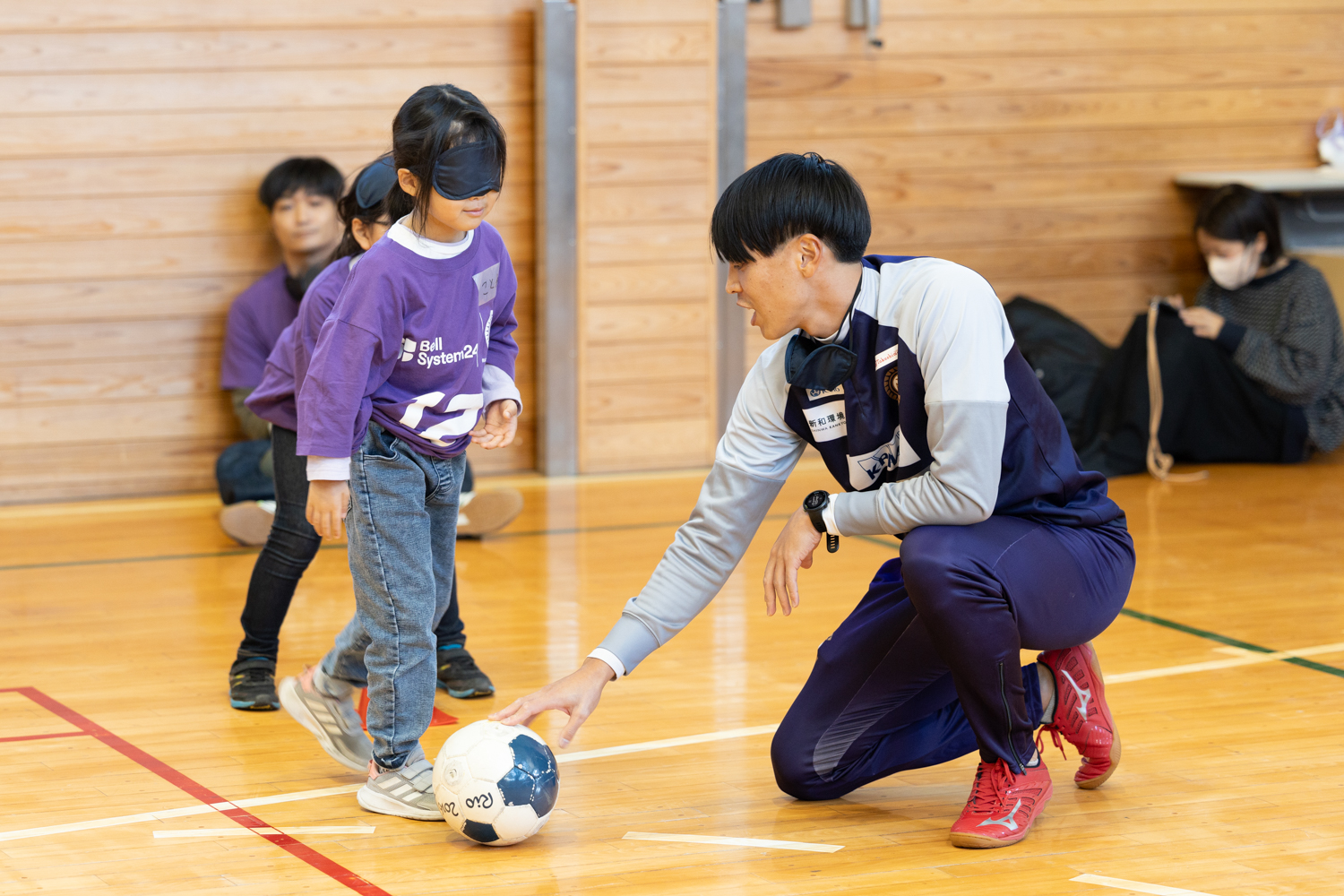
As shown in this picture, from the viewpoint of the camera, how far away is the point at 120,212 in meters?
4.31

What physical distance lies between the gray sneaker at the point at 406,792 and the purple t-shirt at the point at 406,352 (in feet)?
1.40

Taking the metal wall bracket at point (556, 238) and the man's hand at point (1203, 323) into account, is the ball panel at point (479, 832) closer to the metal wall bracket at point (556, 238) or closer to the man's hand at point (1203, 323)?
the metal wall bracket at point (556, 238)

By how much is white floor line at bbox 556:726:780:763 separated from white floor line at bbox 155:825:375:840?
0.38 m

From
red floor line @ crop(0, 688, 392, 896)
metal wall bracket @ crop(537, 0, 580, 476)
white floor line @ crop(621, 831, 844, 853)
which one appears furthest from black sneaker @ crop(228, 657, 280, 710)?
metal wall bracket @ crop(537, 0, 580, 476)

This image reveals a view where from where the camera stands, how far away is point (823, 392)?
2027 millimetres

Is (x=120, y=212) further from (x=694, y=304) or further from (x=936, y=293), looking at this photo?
(x=936, y=293)

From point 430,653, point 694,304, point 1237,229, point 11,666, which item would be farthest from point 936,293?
point 1237,229

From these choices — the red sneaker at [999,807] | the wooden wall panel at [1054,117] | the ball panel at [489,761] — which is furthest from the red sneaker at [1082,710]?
the wooden wall panel at [1054,117]

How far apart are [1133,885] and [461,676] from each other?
1254 millimetres

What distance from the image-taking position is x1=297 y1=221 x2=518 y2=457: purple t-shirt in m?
2.07

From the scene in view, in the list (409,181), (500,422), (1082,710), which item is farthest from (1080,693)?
(409,181)

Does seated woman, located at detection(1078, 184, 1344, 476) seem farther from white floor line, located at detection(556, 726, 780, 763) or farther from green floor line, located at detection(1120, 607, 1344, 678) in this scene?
white floor line, located at detection(556, 726, 780, 763)

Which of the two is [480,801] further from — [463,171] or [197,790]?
[463,171]

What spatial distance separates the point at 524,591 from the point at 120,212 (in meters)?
1.74
